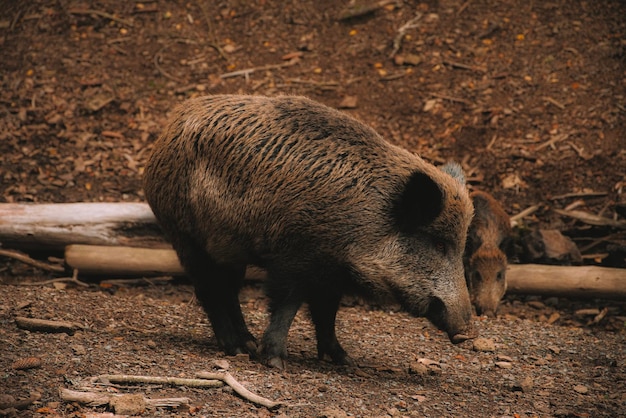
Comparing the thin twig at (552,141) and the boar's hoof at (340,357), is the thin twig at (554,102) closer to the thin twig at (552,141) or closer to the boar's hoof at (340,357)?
the thin twig at (552,141)

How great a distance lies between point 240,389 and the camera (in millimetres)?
4543

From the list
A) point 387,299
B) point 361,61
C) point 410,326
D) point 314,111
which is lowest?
point 410,326

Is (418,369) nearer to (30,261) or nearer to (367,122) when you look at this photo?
(30,261)

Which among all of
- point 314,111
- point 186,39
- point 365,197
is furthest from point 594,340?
point 186,39

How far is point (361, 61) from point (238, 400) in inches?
276

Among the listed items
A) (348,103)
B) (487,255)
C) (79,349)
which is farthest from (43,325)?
(348,103)

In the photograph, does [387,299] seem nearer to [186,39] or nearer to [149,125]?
[149,125]

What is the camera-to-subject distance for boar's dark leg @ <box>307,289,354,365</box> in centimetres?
557

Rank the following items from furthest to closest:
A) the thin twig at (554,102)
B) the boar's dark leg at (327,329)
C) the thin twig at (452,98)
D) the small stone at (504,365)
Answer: the thin twig at (452,98) → the thin twig at (554,102) → the small stone at (504,365) → the boar's dark leg at (327,329)

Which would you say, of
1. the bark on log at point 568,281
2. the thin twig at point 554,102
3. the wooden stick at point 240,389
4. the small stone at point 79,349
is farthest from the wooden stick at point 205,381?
the thin twig at point 554,102

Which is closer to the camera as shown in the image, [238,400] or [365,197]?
[238,400]

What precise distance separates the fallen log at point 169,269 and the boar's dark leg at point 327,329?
1657 mm

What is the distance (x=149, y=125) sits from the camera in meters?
9.84

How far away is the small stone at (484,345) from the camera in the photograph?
634cm
